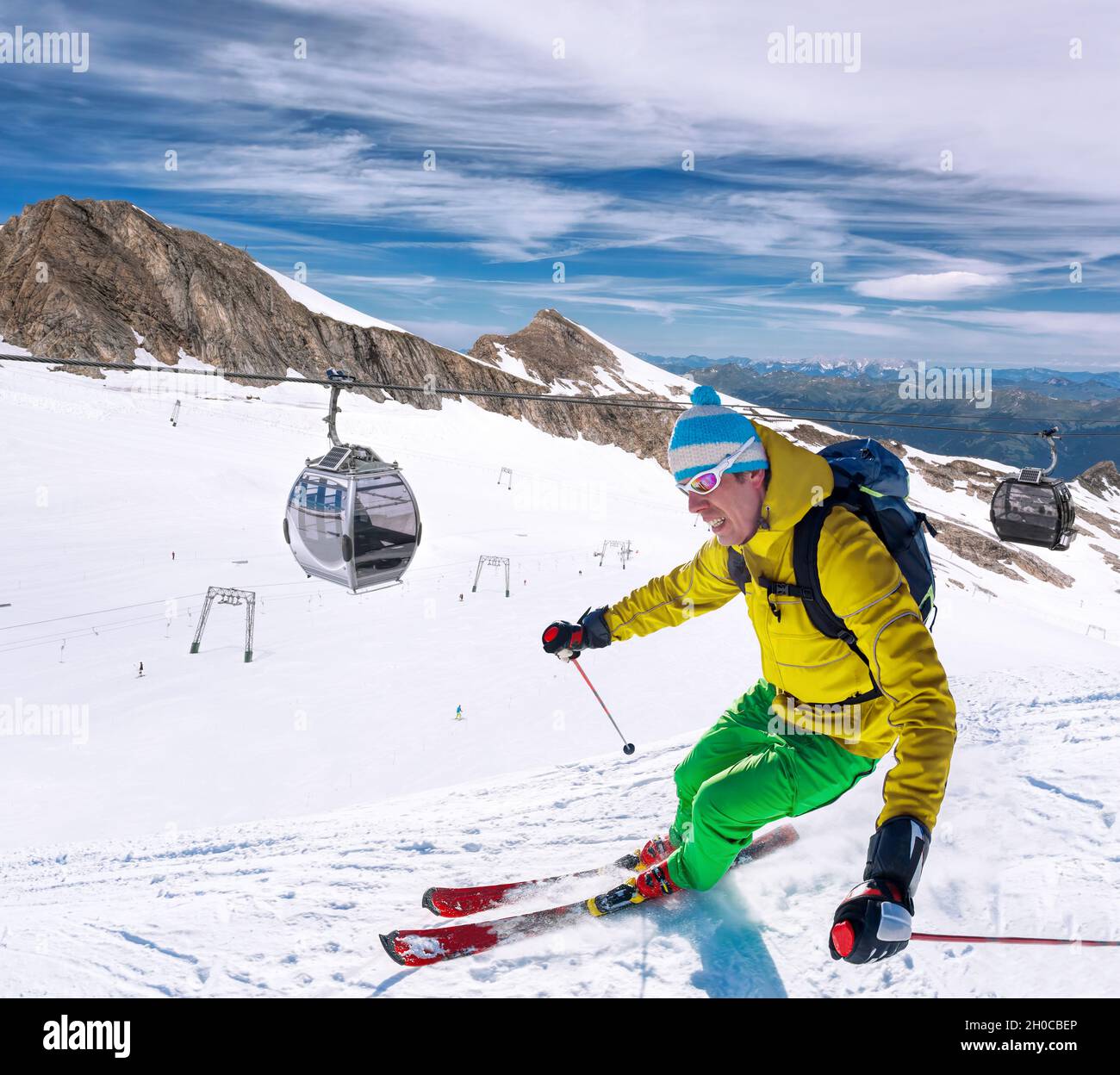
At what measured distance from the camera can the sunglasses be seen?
10.5 feet

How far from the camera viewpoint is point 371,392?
80.1 m

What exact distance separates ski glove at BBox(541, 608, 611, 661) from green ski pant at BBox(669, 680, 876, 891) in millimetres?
919

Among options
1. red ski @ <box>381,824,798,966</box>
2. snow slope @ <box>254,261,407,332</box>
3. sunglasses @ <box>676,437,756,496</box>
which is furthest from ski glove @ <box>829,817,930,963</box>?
snow slope @ <box>254,261,407,332</box>

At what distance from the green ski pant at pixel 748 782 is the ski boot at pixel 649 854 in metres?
0.49

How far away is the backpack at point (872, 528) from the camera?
10.5 ft

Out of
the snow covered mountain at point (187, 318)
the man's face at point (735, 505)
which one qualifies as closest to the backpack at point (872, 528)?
the man's face at point (735, 505)

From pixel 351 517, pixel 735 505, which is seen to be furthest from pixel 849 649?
pixel 351 517

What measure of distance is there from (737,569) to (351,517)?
13.0ft

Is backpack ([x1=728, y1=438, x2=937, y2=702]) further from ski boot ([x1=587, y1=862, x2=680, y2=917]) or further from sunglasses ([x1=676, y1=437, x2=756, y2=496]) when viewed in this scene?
ski boot ([x1=587, y1=862, x2=680, y2=917])

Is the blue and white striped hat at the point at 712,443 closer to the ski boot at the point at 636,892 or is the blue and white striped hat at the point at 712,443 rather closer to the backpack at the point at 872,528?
the backpack at the point at 872,528

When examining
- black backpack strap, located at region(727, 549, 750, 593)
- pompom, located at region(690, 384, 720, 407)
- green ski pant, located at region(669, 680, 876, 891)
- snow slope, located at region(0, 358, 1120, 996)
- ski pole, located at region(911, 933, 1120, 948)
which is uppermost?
pompom, located at region(690, 384, 720, 407)

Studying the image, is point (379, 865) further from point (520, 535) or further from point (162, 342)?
point (162, 342)

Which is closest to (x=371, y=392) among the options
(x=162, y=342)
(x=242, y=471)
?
(x=162, y=342)

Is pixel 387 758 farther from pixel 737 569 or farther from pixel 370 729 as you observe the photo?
pixel 737 569
